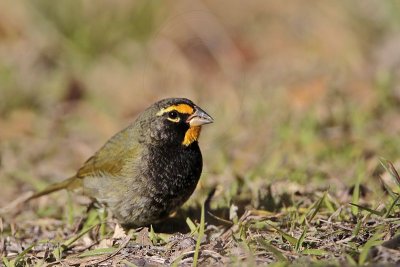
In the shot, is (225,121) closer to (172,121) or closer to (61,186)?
(61,186)

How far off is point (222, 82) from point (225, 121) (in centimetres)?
146

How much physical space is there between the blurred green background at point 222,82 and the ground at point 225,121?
0.02 meters

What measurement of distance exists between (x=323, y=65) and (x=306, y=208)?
411 cm

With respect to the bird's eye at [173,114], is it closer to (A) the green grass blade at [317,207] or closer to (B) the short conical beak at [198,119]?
(B) the short conical beak at [198,119]

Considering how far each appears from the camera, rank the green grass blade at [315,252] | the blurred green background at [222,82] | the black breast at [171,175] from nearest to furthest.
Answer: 1. the green grass blade at [315,252]
2. the black breast at [171,175]
3. the blurred green background at [222,82]

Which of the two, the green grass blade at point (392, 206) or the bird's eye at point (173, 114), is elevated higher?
the bird's eye at point (173, 114)

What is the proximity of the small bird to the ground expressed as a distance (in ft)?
0.57

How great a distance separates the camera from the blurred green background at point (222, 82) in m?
6.57

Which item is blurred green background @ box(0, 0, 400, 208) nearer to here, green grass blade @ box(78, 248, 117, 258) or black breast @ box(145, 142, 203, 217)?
black breast @ box(145, 142, 203, 217)

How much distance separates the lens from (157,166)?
4.87 metres

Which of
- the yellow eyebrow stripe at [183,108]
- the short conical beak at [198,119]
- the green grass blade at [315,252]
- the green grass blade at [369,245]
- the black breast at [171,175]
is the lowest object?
the green grass blade at [315,252]

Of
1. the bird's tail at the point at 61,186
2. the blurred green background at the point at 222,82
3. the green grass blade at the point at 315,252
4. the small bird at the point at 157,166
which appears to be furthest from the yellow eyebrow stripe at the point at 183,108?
the green grass blade at the point at 315,252

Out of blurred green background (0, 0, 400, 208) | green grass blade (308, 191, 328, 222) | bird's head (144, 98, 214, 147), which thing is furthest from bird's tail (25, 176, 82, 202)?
green grass blade (308, 191, 328, 222)

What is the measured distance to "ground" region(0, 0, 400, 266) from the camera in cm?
451
